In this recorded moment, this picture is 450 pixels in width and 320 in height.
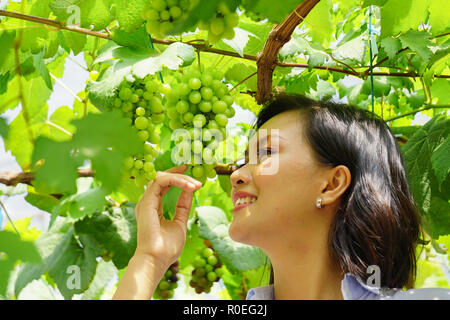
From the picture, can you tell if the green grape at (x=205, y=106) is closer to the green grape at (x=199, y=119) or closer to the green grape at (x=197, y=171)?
the green grape at (x=199, y=119)

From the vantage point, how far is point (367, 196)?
1287 millimetres

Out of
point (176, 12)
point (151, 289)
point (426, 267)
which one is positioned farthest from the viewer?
point (426, 267)

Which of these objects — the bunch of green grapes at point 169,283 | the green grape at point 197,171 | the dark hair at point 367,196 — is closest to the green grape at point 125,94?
the green grape at point 197,171

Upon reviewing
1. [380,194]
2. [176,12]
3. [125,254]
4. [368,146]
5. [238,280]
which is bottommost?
[238,280]

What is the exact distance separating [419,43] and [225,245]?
2.83ft

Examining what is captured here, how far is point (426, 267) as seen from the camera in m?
1.98

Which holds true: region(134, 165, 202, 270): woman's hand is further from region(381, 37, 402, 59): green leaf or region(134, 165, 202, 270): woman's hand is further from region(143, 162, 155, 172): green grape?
region(381, 37, 402, 59): green leaf

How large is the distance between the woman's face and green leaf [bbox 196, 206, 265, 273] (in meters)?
0.49

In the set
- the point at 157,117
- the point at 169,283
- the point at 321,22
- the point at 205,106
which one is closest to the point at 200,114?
the point at 205,106

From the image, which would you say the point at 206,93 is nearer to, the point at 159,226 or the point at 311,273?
the point at 159,226

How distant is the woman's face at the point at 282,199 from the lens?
4.02 ft

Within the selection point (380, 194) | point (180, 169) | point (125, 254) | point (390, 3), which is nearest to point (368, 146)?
point (380, 194)
